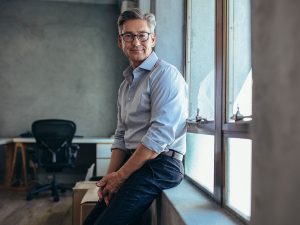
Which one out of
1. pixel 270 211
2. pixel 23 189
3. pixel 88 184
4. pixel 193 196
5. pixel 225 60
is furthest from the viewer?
pixel 23 189

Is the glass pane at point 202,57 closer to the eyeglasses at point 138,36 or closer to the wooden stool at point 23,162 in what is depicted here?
the eyeglasses at point 138,36

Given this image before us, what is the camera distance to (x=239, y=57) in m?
1.38

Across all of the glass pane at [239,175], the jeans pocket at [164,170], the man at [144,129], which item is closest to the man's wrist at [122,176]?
the man at [144,129]

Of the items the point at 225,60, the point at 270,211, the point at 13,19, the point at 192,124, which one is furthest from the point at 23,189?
the point at 270,211

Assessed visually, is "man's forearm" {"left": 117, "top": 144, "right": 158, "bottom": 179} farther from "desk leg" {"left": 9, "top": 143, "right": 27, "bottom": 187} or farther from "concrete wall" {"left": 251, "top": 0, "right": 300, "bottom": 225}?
"desk leg" {"left": 9, "top": 143, "right": 27, "bottom": 187}

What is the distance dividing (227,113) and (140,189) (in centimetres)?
51

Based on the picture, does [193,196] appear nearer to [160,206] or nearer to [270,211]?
[160,206]

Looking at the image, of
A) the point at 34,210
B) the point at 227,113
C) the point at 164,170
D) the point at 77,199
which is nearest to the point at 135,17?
the point at 227,113

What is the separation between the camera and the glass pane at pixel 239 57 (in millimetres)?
1289

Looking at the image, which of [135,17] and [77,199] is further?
[77,199]

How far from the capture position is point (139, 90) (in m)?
1.52

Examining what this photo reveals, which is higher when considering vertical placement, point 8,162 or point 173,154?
point 173,154

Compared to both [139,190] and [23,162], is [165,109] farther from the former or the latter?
[23,162]

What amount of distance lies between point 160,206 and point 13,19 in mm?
4274
